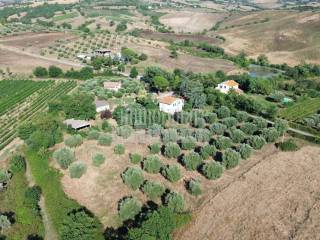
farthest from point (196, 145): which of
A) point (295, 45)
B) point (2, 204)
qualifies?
point (295, 45)

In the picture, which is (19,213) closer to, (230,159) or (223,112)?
(230,159)

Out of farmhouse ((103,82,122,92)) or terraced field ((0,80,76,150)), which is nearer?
terraced field ((0,80,76,150))

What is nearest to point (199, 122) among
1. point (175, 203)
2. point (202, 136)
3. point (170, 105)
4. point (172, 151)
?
point (202, 136)

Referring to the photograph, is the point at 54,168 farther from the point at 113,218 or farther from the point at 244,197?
the point at 244,197

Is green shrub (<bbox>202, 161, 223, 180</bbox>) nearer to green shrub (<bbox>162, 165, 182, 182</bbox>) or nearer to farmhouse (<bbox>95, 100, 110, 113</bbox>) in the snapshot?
green shrub (<bbox>162, 165, 182, 182</bbox>)

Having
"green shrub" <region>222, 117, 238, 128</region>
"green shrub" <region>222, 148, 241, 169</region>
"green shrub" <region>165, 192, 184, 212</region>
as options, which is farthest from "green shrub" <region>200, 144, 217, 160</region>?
"green shrub" <region>165, 192, 184, 212</region>

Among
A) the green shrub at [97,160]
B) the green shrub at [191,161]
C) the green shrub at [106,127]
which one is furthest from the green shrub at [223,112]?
the green shrub at [97,160]
